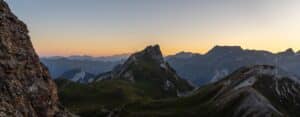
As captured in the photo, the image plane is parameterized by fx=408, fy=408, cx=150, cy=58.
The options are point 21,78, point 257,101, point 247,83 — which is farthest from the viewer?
point 247,83

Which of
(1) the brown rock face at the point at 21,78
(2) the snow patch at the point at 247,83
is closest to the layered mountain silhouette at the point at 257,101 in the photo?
(2) the snow patch at the point at 247,83

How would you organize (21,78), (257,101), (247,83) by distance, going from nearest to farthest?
(21,78), (257,101), (247,83)

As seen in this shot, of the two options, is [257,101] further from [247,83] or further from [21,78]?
[21,78]

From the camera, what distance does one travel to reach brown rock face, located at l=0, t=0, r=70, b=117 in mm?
94062

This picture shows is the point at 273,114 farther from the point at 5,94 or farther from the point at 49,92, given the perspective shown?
the point at 5,94

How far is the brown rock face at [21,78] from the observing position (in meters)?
94.1

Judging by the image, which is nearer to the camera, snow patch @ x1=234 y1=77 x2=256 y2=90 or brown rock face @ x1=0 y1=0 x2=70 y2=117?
brown rock face @ x1=0 y1=0 x2=70 y2=117

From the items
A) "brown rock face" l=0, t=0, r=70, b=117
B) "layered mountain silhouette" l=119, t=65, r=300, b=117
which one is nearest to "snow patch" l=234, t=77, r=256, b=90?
"layered mountain silhouette" l=119, t=65, r=300, b=117

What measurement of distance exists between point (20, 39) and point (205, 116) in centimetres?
9938

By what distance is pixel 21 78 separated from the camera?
10519 centimetres

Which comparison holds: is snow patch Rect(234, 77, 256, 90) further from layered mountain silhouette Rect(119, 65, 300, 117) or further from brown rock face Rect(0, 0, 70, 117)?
brown rock face Rect(0, 0, 70, 117)

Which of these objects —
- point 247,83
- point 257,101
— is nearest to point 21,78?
point 257,101

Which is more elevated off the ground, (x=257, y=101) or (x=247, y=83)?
(x=247, y=83)

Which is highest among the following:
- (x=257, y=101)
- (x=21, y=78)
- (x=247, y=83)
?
(x=21, y=78)
